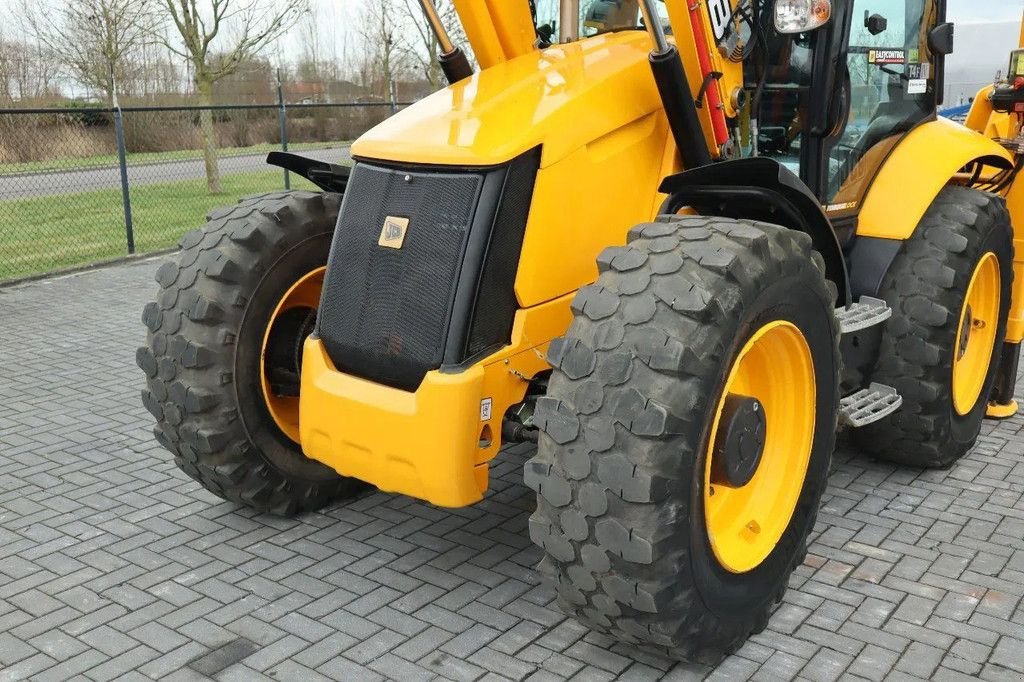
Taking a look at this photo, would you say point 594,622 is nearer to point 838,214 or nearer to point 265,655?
point 265,655

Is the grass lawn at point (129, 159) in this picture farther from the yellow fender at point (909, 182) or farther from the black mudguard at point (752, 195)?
the black mudguard at point (752, 195)

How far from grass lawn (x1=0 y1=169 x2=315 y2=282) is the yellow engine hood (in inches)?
308

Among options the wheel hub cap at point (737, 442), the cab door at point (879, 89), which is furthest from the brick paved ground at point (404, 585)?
the cab door at point (879, 89)

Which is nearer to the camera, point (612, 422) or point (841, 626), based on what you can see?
point (612, 422)

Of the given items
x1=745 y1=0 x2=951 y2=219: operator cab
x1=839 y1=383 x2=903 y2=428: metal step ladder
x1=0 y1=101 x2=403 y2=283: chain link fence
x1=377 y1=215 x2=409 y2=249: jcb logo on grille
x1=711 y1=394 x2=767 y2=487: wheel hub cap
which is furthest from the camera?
x1=0 y1=101 x2=403 y2=283: chain link fence

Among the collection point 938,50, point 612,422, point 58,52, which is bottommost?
point 612,422

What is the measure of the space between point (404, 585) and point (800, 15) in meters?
2.72

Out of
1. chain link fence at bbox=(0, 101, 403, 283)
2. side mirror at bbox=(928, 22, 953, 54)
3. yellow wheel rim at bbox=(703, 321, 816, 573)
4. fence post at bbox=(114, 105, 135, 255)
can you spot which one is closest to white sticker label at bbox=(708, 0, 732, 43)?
yellow wheel rim at bbox=(703, 321, 816, 573)

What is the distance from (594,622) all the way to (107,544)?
2316mm

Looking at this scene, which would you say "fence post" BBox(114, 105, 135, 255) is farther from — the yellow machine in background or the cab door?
the cab door

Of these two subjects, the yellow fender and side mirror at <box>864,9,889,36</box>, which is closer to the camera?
side mirror at <box>864,9,889,36</box>

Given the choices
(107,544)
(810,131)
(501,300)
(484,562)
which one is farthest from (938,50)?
(107,544)

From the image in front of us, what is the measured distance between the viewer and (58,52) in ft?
65.2

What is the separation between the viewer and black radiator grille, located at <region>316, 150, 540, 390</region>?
3416 mm
